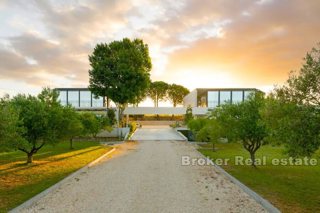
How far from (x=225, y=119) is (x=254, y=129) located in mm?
1768

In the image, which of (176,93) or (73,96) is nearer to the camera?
(73,96)

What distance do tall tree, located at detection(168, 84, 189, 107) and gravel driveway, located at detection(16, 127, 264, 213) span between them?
96243 millimetres

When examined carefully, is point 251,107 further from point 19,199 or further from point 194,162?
point 19,199

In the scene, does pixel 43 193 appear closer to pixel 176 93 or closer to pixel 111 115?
pixel 111 115

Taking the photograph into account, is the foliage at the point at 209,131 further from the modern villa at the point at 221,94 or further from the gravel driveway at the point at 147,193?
the modern villa at the point at 221,94

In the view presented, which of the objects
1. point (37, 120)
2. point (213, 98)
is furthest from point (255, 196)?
point (213, 98)

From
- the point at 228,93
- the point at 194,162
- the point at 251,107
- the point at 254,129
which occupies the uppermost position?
the point at 228,93

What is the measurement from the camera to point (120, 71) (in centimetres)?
4416

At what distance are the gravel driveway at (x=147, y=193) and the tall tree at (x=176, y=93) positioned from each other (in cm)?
9624

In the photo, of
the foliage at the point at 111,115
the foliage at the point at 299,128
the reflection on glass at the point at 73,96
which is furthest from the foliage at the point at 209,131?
the reflection on glass at the point at 73,96

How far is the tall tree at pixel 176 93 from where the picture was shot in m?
113

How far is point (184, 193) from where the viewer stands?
39.2 feet

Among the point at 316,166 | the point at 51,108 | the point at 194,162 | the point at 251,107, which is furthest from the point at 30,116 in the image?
the point at 316,166

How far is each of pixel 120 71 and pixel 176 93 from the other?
70353mm
